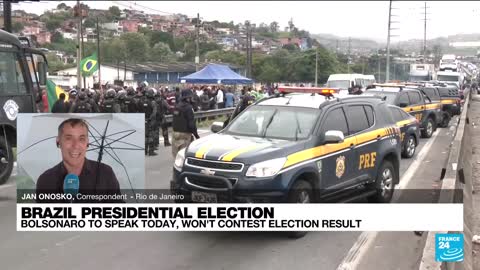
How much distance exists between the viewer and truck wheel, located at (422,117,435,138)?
17.3 meters

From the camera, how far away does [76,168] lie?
4.32 meters

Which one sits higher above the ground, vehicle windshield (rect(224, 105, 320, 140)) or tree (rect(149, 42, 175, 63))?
tree (rect(149, 42, 175, 63))

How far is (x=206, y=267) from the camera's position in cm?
538

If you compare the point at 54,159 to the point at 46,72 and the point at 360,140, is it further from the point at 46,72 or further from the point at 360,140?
the point at 46,72

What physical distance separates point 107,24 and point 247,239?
8051cm

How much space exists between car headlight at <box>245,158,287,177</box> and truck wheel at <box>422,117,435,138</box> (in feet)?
41.5

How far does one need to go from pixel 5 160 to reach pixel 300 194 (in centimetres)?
582

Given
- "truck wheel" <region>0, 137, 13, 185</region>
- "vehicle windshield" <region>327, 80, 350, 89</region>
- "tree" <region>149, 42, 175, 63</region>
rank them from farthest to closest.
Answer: "tree" <region>149, 42, 175, 63</region> < "vehicle windshield" <region>327, 80, 350, 89</region> < "truck wheel" <region>0, 137, 13, 185</region>

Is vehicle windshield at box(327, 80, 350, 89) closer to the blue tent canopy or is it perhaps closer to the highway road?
the blue tent canopy

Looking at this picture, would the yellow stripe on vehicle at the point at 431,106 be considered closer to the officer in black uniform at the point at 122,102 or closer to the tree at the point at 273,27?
the officer in black uniform at the point at 122,102

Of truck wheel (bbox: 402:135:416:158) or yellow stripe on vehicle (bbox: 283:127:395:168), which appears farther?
truck wheel (bbox: 402:135:416:158)

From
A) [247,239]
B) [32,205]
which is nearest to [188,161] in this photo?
[247,239]

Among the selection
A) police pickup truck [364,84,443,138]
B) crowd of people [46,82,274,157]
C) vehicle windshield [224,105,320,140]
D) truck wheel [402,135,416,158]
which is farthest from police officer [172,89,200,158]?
police pickup truck [364,84,443,138]

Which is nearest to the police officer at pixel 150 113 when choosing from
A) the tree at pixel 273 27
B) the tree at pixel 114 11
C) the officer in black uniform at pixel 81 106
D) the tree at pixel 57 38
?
the officer in black uniform at pixel 81 106
